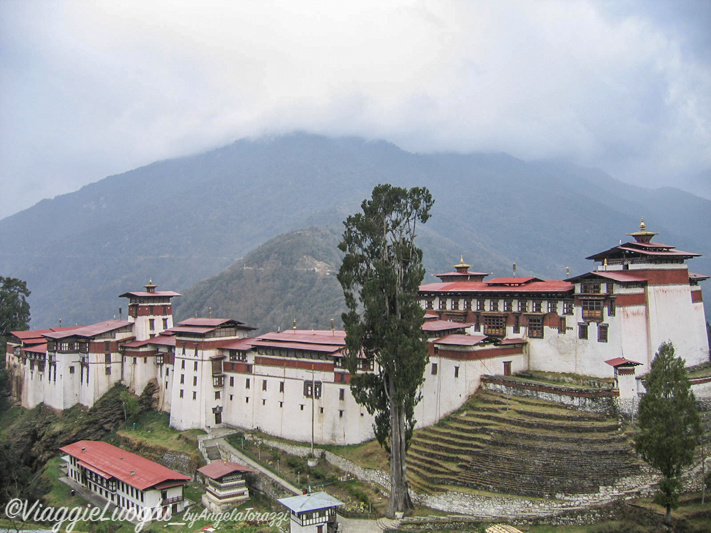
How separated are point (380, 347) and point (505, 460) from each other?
950 cm

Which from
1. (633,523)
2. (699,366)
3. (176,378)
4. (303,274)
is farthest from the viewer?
(303,274)

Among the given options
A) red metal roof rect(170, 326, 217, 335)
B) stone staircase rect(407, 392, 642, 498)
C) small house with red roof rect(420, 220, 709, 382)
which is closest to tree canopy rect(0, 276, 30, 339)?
red metal roof rect(170, 326, 217, 335)

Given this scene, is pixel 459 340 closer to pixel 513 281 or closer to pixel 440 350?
pixel 440 350

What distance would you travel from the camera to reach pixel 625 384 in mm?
36375

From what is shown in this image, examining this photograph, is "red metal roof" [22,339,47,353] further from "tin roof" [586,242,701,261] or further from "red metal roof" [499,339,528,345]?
"tin roof" [586,242,701,261]

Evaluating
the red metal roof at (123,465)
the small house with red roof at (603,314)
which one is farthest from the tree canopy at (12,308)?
the small house with red roof at (603,314)

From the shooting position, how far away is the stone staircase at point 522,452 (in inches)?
1236

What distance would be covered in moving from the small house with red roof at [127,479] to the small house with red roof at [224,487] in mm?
1717

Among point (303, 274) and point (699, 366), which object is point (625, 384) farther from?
point (303, 274)

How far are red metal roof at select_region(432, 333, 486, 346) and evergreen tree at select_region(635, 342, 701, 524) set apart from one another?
37.6ft

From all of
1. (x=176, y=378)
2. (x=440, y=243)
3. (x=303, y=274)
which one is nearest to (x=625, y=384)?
(x=176, y=378)

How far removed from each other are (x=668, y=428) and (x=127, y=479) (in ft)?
113

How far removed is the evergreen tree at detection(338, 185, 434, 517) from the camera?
34.0m

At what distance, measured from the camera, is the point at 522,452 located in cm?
3316
